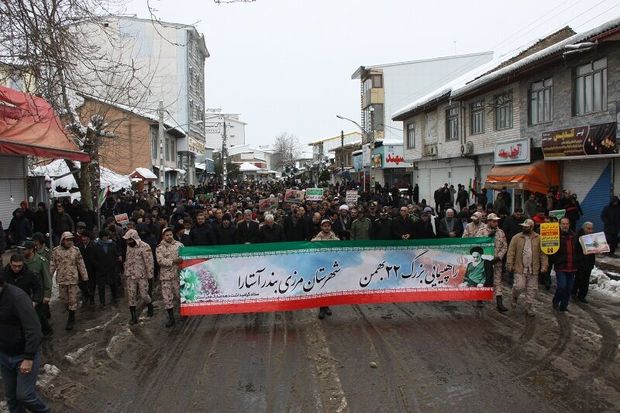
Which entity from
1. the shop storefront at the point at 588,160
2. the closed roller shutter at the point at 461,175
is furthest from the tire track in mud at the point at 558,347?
the closed roller shutter at the point at 461,175

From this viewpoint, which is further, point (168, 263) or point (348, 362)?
point (168, 263)

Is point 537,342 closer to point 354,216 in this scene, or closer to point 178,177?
point 354,216

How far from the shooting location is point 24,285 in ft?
25.4

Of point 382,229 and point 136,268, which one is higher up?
point 382,229

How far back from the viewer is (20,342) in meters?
5.07

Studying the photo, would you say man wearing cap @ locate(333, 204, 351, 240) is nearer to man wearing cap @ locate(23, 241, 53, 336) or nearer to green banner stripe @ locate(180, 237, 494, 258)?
green banner stripe @ locate(180, 237, 494, 258)

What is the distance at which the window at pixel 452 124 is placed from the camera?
29.0 meters

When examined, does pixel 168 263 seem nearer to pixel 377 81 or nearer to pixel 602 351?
pixel 602 351

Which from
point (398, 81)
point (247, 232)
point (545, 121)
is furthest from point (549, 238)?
point (398, 81)

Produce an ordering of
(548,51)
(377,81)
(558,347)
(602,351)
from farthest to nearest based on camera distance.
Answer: (377,81), (548,51), (558,347), (602,351)

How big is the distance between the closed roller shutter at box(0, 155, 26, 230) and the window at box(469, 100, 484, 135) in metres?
18.9

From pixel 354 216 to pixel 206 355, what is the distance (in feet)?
21.6

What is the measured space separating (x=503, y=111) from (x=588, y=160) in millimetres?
6635

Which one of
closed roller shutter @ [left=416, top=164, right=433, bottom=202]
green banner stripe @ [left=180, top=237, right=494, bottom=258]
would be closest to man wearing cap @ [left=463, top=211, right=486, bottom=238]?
green banner stripe @ [left=180, top=237, right=494, bottom=258]
